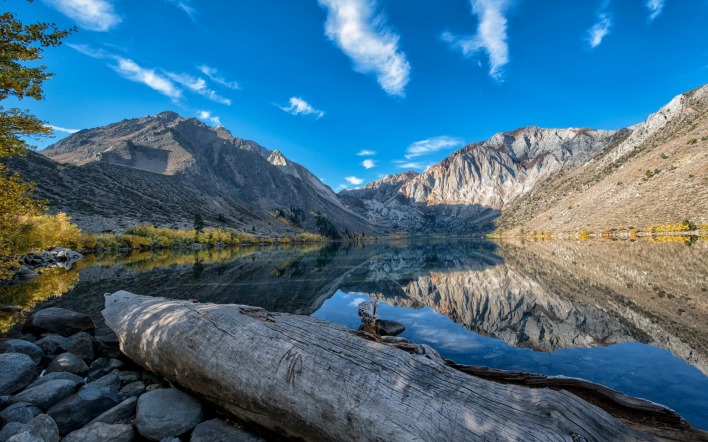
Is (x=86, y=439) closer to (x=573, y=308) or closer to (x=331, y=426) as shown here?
(x=331, y=426)

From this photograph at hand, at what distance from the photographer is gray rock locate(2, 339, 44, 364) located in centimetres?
865

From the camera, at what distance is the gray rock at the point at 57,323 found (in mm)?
11352

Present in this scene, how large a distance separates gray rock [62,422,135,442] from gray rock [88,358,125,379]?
3.53 m

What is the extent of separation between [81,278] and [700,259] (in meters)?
58.2

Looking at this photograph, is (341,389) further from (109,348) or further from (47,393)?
(109,348)

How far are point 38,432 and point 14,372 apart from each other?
11.9 ft

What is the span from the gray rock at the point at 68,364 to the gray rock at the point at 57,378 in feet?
1.62

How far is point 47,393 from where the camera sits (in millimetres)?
6621

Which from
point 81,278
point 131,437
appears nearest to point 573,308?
point 131,437

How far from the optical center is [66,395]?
688cm

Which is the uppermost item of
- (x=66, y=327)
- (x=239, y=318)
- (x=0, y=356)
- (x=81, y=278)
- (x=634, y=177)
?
(x=634, y=177)

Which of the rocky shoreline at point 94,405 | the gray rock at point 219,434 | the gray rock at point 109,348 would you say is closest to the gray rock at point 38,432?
the rocky shoreline at point 94,405

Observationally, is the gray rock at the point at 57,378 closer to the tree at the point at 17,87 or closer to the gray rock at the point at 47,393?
the gray rock at the point at 47,393

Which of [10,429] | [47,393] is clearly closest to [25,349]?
[47,393]
